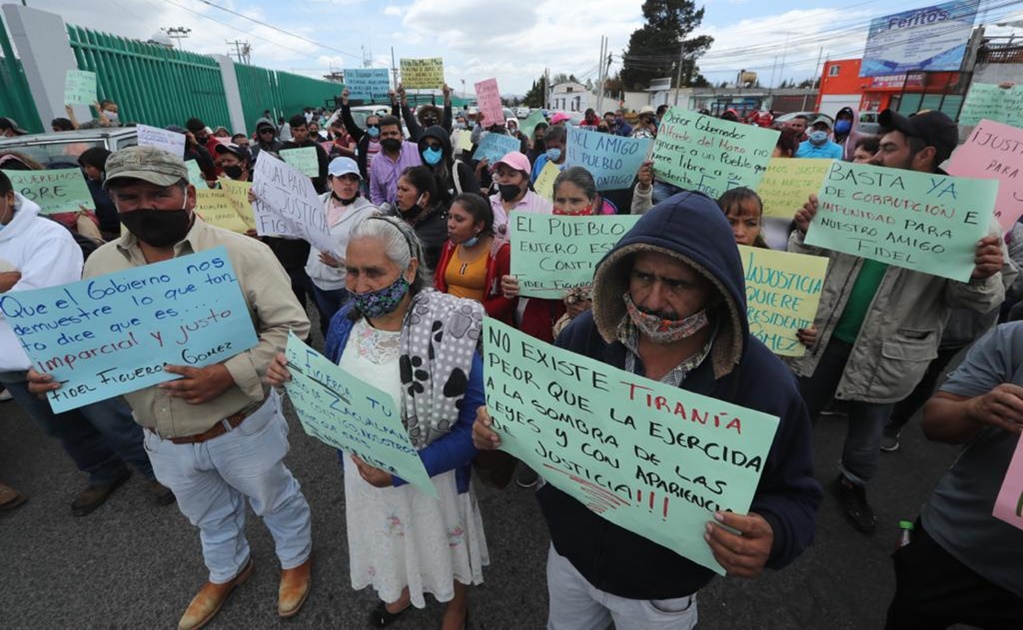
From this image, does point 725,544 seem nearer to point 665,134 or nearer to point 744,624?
point 744,624

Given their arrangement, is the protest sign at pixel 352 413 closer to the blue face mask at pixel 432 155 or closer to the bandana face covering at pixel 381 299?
the bandana face covering at pixel 381 299

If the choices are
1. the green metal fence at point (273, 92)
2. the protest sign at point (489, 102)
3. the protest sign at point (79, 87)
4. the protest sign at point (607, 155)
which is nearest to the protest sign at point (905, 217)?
the protest sign at point (607, 155)

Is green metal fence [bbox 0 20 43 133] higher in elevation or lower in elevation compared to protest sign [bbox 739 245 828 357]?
higher

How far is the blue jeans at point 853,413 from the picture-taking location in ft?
9.28

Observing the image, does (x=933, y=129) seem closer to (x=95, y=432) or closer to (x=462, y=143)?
(x=95, y=432)

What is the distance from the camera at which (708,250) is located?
1.15 m

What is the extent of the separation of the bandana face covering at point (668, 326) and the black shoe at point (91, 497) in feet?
12.9

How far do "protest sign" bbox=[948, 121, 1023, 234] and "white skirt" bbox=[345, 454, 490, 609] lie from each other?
133 inches

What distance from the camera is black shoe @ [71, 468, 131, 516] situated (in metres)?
3.22

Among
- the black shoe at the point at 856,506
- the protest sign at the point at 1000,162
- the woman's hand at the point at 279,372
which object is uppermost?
the protest sign at the point at 1000,162

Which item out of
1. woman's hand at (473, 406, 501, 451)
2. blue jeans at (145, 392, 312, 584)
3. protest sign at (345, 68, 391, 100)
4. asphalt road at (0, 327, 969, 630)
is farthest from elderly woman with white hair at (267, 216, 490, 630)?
protest sign at (345, 68, 391, 100)

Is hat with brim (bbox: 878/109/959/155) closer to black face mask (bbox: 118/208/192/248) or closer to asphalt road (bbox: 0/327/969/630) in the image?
asphalt road (bbox: 0/327/969/630)

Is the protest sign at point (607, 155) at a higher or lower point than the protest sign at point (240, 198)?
higher

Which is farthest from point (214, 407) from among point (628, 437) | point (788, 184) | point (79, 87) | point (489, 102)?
point (489, 102)
